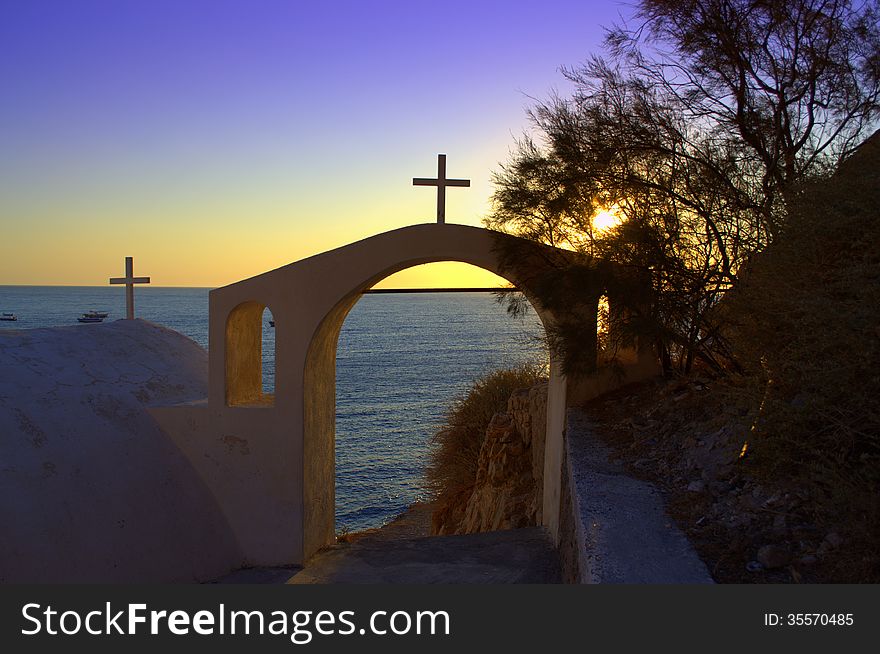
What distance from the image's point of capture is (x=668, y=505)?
6055 mm

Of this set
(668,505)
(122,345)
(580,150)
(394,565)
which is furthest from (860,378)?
(122,345)

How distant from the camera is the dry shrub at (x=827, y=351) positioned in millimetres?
4535

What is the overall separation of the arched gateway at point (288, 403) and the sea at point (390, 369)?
1555mm

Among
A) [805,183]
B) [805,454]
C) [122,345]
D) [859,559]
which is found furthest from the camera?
[122,345]

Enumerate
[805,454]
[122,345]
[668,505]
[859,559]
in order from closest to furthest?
[859,559] → [805,454] → [668,505] → [122,345]

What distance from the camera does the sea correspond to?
25.6 metres

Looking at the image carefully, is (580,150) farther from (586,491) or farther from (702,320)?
(586,491)

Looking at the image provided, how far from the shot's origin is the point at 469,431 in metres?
20.0

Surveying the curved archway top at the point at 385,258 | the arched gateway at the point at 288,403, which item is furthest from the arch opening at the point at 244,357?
the curved archway top at the point at 385,258

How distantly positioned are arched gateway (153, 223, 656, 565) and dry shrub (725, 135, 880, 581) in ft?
12.6

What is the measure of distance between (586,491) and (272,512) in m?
5.20

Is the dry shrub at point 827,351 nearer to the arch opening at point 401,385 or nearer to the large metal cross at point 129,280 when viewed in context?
the arch opening at point 401,385

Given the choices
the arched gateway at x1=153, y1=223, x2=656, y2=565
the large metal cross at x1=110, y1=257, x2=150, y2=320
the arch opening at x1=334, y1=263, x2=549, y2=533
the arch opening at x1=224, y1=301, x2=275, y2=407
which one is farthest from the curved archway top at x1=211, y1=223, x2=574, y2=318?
the large metal cross at x1=110, y1=257, x2=150, y2=320

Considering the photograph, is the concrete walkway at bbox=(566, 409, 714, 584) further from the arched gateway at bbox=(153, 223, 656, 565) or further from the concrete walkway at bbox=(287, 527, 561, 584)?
the arched gateway at bbox=(153, 223, 656, 565)
